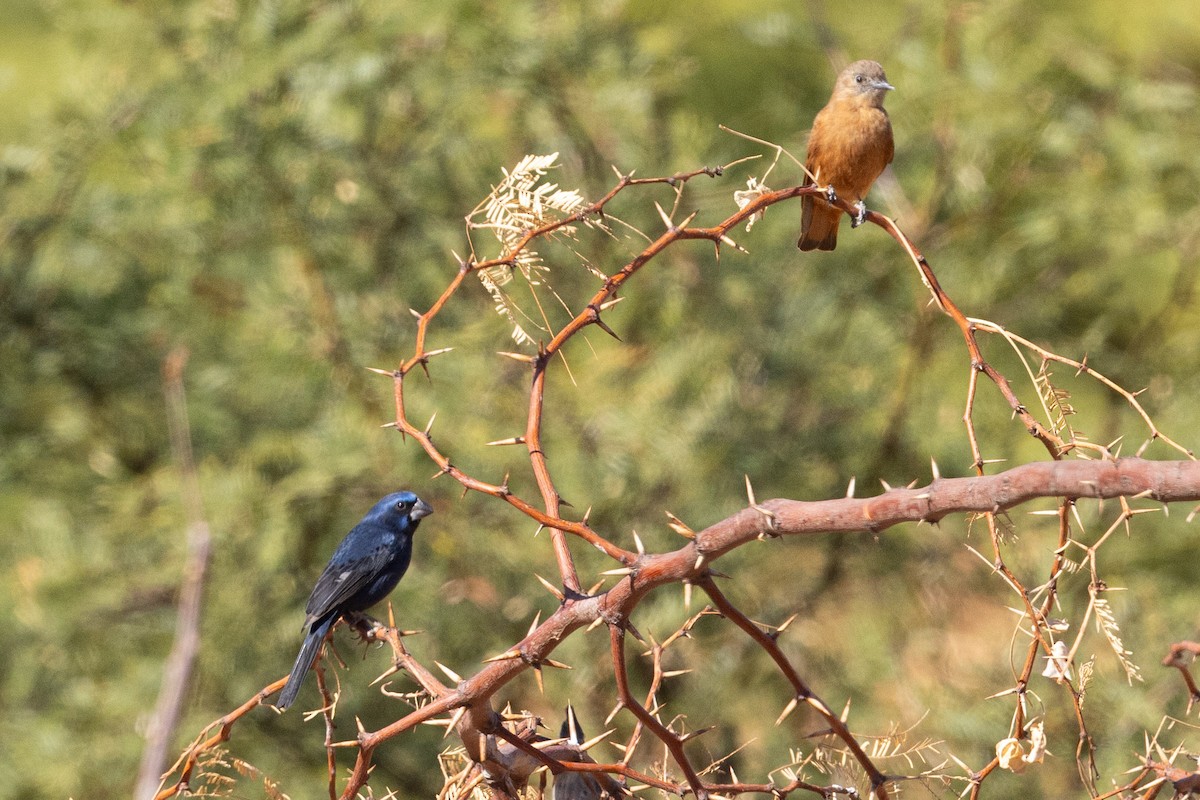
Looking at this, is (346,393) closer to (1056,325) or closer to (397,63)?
(397,63)

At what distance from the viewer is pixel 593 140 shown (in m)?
6.83

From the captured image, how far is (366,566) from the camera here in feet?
12.7

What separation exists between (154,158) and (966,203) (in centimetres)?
378

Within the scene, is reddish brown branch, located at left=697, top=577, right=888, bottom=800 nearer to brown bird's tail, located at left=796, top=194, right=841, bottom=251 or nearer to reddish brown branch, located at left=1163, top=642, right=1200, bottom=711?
reddish brown branch, located at left=1163, top=642, right=1200, bottom=711

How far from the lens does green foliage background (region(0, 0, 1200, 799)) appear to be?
568cm

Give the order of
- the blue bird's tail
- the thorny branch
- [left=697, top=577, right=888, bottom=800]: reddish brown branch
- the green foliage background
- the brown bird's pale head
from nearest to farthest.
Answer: the thorny branch → [left=697, top=577, right=888, bottom=800]: reddish brown branch → the blue bird's tail → the brown bird's pale head → the green foliage background

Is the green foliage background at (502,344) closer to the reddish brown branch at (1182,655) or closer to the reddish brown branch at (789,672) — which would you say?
the reddish brown branch at (789,672)

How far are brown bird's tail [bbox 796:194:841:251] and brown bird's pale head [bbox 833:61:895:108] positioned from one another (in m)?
0.44

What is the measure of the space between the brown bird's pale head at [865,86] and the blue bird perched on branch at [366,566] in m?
2.12

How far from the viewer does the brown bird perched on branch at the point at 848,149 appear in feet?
14.9

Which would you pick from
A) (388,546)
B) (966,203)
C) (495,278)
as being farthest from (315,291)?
(495,278)

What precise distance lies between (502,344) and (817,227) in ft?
6.17

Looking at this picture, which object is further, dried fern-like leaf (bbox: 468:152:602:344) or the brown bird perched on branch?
the brown bird perched on branch

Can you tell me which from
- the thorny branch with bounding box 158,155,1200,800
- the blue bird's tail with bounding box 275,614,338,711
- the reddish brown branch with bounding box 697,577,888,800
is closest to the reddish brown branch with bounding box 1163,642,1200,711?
the thorny branch with bounding box 158,155,1200,800
